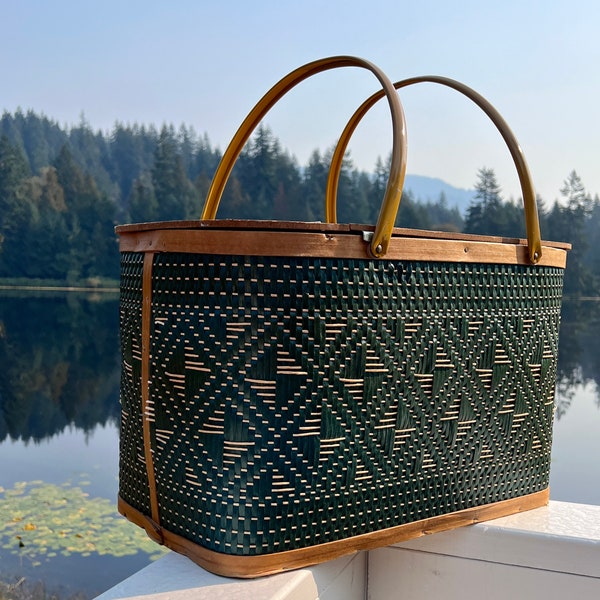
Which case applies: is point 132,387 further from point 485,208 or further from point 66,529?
point 485,208

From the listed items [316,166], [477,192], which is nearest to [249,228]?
[477,192]

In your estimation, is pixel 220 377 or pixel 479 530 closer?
pixel 220 377

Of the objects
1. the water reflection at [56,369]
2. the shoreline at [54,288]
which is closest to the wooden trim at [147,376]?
the water reflection at [56,369]

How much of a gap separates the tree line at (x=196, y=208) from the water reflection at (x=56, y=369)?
8.02 feet

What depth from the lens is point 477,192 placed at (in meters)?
26.7

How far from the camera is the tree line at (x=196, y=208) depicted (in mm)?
24594

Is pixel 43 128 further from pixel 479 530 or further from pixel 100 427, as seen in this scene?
pixel 479 530

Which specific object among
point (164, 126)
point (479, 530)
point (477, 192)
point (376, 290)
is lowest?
point (479, 530)

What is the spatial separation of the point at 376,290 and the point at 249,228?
0.17m

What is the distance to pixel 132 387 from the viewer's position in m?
0.97

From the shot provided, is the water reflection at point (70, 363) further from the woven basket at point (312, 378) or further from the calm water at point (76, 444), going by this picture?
the woven basket at point (312, 378)

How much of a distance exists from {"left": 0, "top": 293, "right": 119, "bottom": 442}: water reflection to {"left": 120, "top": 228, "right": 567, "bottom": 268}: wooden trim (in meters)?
10.7

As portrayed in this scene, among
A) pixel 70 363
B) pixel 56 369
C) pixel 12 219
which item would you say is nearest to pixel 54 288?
pixel 12 219

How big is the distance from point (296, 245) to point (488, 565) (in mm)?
561
